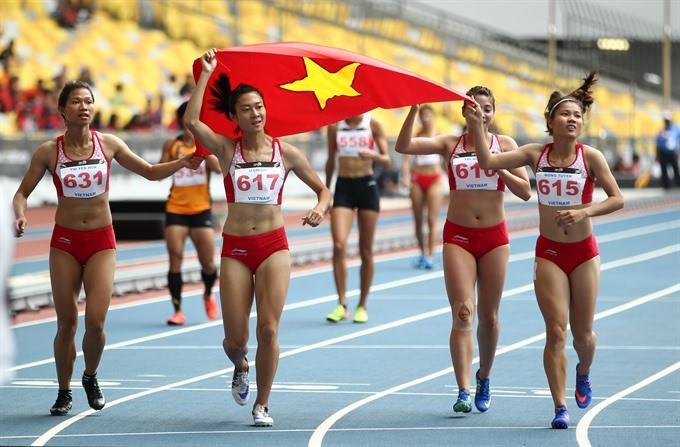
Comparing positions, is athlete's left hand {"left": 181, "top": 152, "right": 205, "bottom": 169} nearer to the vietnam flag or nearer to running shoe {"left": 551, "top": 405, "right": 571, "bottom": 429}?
the vietnam flag

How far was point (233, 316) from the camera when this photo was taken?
840cm

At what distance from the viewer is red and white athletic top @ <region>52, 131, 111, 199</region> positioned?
876 centimetres

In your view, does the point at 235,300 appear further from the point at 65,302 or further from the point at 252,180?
the point at 65,302

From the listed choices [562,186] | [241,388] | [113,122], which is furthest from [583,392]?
[113,122]

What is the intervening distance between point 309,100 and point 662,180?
1165 inches

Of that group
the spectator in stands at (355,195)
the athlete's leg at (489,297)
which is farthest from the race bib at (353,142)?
the athlete's leg at (489,297)

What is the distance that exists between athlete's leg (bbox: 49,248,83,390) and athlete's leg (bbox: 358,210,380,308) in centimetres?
521

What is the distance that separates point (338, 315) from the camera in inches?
542

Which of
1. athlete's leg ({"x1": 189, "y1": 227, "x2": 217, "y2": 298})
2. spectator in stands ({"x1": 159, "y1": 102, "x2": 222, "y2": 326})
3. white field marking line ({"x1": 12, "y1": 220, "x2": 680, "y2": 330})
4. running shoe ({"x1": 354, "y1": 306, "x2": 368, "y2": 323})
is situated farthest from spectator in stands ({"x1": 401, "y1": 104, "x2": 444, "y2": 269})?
spectator in stands ({"x1": 159, "y1": 102, "x2": 222, "y2": 326})

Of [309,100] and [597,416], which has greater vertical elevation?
[309,100]

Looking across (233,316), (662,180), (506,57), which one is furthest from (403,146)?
(506,57)

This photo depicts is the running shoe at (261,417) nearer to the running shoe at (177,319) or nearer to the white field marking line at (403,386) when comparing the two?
the white field marking line at (403,386)

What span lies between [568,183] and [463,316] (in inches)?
46.1

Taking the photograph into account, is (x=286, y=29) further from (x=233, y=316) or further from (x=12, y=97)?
(x=233, y=316)
